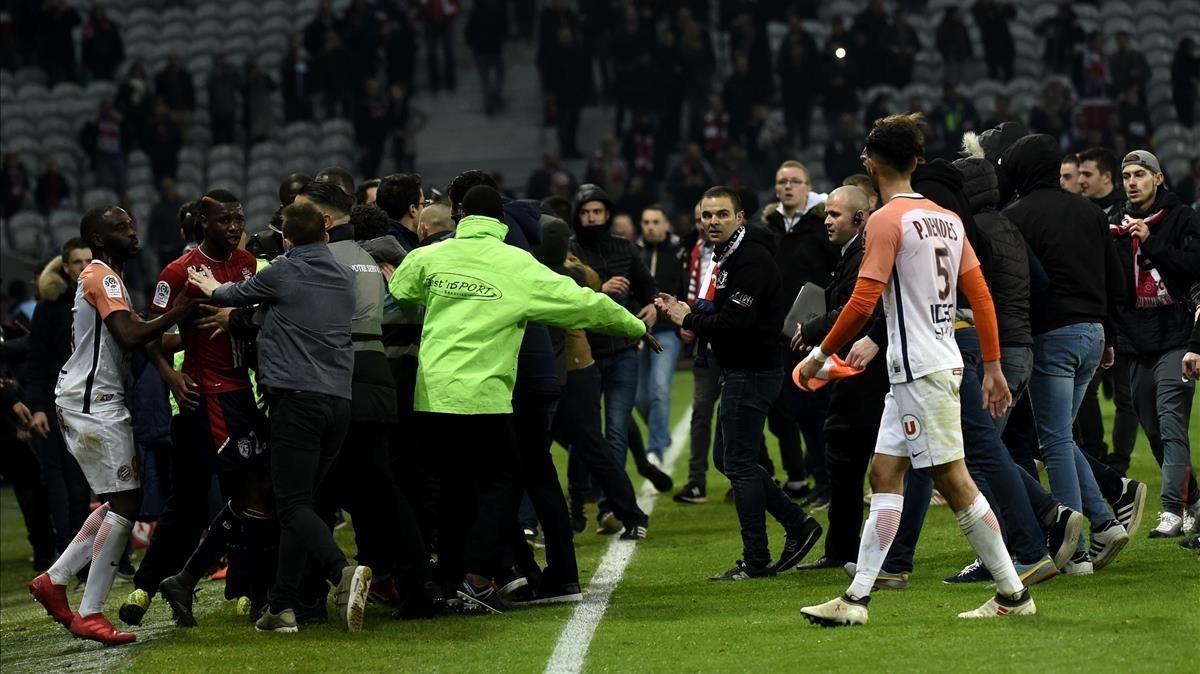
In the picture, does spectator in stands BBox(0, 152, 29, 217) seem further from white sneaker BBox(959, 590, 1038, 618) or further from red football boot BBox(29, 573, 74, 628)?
white sneaker BBox(959, 590, 1038, 618)

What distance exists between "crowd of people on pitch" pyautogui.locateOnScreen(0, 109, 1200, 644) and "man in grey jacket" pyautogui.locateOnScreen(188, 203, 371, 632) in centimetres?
1

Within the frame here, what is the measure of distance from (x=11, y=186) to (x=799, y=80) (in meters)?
11.7

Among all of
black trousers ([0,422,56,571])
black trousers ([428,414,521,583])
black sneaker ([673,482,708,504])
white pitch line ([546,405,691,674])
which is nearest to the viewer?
white pitch line ([546,405,691,674])

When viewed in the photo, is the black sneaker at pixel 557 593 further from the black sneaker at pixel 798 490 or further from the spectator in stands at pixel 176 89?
the spectator in stands at pixel 176 89

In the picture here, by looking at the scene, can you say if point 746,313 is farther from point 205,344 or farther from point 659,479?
point 659,479

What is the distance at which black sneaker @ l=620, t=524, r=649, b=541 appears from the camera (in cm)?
1003

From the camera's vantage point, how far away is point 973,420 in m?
7.00

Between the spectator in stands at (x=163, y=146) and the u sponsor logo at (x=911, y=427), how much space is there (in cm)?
2125

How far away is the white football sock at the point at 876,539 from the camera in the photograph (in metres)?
6.47

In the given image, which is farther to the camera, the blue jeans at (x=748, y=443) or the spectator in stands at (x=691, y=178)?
the spectator in stands at (x=691, y=178)

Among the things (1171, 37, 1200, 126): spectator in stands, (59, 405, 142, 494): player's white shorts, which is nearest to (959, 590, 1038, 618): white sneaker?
(59, 405, 142, 494): player's white shorts

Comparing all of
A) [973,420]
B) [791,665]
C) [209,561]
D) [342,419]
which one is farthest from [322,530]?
[973,420]

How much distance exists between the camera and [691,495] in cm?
1177

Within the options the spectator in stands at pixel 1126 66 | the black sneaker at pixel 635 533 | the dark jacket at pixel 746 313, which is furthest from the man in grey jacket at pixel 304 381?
the spectator in stands at pixel 1126 66
